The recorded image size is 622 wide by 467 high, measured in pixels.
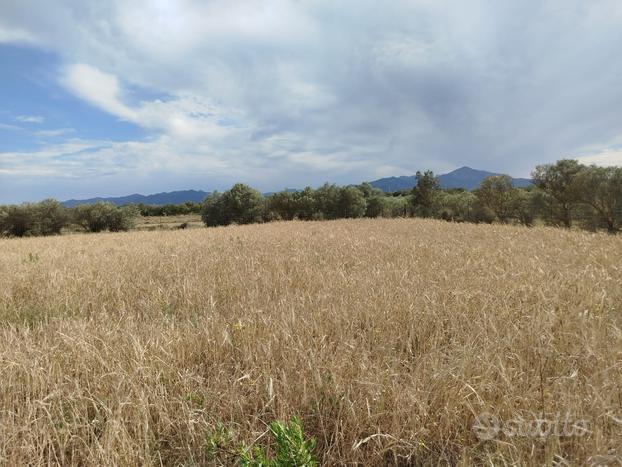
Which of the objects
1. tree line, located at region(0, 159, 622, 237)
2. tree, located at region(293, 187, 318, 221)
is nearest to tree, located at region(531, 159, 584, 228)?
tree line, located at region(0, 159, 622, 237)

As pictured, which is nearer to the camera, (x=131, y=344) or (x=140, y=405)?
(x=140, y=405)

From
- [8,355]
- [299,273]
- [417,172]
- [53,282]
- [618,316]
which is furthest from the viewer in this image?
[417,172]

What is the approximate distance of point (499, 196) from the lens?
5509cm

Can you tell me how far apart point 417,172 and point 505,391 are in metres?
61.1

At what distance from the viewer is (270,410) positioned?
2.00 m

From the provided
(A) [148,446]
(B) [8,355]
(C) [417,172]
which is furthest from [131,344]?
(C) [417,172]

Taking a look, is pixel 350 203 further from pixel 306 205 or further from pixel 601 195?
pixel 601 195

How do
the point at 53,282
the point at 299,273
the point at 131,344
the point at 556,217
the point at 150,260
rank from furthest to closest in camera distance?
the point at 556,217, the point at 150,260, the point at 299,273, the point at 53,282, the point at 131,344

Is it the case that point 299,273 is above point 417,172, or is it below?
Result: below

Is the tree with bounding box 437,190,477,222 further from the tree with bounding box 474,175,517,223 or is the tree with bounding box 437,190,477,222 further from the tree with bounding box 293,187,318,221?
the tree with bounding box 293,187,318,221

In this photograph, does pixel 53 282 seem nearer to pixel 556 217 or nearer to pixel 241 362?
pixel 241 362

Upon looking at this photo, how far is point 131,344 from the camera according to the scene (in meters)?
2.63

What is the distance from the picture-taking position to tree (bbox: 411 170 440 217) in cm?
5869

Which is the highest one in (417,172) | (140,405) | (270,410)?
(417,172)
